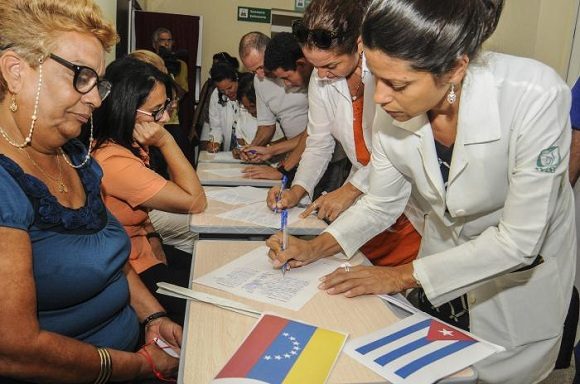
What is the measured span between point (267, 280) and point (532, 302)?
69 centimetres

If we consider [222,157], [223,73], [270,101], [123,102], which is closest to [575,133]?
[123,102]

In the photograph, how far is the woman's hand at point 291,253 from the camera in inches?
53.5

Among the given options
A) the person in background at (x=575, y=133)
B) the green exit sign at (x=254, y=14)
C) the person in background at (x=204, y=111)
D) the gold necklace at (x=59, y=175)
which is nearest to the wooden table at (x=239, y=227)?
the gold necklace at (x=59, y=175)

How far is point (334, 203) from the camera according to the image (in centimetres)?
195

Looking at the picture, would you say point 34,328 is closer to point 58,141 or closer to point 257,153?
point 58,141

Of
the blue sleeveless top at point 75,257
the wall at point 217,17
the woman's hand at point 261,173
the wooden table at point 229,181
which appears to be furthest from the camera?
the wall at point 217,17

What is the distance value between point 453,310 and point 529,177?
0.52 meters

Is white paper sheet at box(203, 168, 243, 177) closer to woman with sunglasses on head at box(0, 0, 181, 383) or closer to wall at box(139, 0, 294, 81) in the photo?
woman with sunglasses on head at box(0, 0, 181, 383)

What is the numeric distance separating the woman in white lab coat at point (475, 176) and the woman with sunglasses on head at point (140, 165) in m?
0.61

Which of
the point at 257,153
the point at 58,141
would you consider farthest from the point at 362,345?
the point at 257,153

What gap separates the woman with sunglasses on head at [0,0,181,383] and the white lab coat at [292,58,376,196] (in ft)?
3.49

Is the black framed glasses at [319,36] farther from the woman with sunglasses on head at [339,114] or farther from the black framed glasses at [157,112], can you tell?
the black framed glasses at [157,112]

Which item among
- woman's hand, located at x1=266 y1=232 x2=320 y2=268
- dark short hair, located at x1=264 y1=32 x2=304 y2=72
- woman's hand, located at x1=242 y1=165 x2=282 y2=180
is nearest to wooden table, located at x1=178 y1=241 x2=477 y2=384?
woman's hand, located at x1=266 y1=232 x2=320 y2=268

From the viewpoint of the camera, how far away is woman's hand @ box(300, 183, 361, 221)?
6.35 feet
